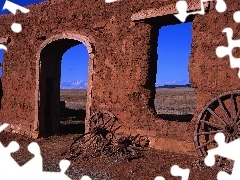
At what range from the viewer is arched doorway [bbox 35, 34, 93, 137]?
1120 centimetres

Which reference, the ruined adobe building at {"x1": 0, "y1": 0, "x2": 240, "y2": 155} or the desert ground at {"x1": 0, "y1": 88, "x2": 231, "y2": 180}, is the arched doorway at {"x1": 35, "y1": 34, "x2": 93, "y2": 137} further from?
the desert ground at {"x1": 0, "y1": 88, "x2": 231, "y2": 180}

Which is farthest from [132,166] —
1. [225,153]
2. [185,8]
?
[185,8]

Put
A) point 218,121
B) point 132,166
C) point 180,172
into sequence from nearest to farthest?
1. point 180,172
2. point 132,166
3. point 218,121

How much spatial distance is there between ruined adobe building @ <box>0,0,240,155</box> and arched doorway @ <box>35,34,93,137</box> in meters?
0.04

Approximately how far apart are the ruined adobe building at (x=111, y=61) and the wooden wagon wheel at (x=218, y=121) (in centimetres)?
25

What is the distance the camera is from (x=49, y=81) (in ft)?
39.3

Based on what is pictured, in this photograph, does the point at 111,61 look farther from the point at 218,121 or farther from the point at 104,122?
the point at 218,121

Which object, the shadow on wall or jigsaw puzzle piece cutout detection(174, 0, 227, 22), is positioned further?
the shadow on wall

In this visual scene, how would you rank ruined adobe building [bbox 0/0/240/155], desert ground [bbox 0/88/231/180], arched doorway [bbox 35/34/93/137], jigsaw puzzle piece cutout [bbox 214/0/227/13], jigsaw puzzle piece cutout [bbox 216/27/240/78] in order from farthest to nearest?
1. arched doorway [bbox 35/34/93/137]
2. ruined adobe building [bbox 0/0/240/155]
3. jigsaw puzzle piece cutout [bbox 214/0/227/13]
4. jigsaw puzzle piece cutout [bbox 216/27/240/78]
5. desert ground [bbox 0/88/231/180]

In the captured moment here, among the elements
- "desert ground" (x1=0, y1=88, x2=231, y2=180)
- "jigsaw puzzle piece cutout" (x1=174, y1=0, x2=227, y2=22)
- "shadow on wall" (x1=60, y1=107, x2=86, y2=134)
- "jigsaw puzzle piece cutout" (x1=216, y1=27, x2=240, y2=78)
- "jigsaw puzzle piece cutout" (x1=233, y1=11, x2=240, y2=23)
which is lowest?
"shadow on wall" (x1=60, y1=107, x2=86, y2=134)

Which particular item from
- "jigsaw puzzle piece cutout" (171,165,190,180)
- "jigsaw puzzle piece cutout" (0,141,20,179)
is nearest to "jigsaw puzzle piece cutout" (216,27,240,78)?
"jigsaw puzzle piece cutout" (171,165,190,180)

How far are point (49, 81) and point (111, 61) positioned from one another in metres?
3.76

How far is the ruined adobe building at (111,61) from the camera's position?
7.62 metres

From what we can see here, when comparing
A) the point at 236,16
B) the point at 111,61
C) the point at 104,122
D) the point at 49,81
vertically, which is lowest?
the point at 104,122
